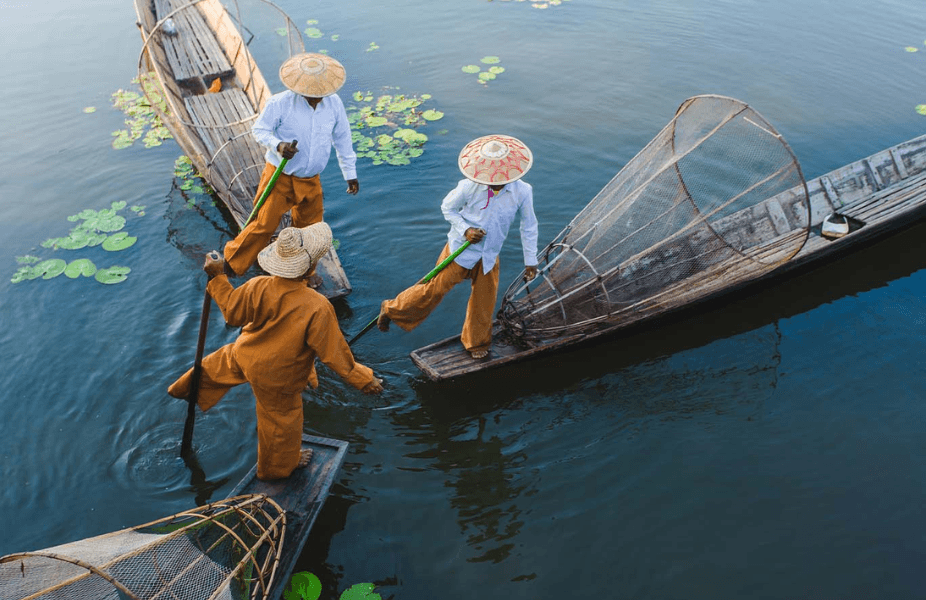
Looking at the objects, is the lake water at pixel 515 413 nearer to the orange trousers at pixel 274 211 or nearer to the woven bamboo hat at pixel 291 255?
the orange trousers at pixel 274 211

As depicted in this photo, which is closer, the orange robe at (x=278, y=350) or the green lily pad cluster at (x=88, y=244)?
the orange robe at (x=278, y=350)

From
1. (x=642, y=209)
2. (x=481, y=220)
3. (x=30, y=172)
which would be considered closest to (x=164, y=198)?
(x=30, y=172)

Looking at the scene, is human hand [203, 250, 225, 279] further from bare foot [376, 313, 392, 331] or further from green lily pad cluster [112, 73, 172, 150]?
green lily pad cluster [112, 73, 172, 150]

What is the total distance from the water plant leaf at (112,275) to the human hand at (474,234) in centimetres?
402

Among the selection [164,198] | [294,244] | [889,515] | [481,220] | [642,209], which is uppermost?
[294,244]

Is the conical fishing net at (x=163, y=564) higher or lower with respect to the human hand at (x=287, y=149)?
lower

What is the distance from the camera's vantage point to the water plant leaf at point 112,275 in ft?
20.1

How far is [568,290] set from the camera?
509 cm

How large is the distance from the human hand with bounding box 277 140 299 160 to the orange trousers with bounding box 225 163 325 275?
37cm

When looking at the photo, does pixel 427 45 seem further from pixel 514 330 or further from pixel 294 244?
pixel 294 244

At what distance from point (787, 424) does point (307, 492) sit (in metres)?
3.76

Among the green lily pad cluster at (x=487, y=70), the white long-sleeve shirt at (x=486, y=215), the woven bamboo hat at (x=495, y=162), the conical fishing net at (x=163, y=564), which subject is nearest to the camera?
the conical fishing net at (x=163, y=564)

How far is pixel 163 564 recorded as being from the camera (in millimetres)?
2836

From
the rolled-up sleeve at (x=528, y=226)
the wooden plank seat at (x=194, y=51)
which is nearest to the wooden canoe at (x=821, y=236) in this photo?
the rolled-up sleeve at (x=528, y=226)
